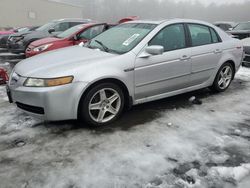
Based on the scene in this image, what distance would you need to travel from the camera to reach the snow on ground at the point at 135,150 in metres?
2.78

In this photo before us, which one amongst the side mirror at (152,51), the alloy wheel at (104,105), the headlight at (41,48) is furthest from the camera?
the headlight at (41,48)

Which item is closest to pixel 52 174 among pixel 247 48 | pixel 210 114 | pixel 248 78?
pixel 210 114

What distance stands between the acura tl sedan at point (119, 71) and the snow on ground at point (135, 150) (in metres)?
0.31

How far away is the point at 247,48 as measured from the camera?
7.97 m

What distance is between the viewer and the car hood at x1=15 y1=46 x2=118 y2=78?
368 centimetres

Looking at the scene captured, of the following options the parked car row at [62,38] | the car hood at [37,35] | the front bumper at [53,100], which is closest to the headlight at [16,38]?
the parked car row at [62,38]

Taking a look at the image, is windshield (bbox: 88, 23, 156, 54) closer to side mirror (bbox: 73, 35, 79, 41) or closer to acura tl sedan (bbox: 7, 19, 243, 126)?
acura tl sedan (bbox: 7, 19, 243, 126)

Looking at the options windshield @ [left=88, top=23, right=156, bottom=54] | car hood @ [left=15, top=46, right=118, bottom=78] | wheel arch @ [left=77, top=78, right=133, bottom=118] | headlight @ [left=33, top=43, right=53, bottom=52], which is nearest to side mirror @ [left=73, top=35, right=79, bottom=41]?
headlight @ [left=33, top=43, right=53, bottom=52]

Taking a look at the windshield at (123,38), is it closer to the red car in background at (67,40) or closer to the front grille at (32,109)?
the front grille at (32,109)

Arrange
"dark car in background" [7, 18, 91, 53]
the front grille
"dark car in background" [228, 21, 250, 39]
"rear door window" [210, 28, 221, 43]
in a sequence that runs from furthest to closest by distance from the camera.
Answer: "dark car in background" [228, 21, 250, 39] < "dark car in background" [7, 18, 91, 53] < "rear door window" [210, 28, 221, 43] < the front grille

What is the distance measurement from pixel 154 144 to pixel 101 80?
115 centimetres

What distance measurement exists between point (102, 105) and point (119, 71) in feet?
1.81

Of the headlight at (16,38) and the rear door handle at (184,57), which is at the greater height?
the rear door handle at (184,57)

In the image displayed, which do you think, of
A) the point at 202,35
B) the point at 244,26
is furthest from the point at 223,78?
the point at 244,26
